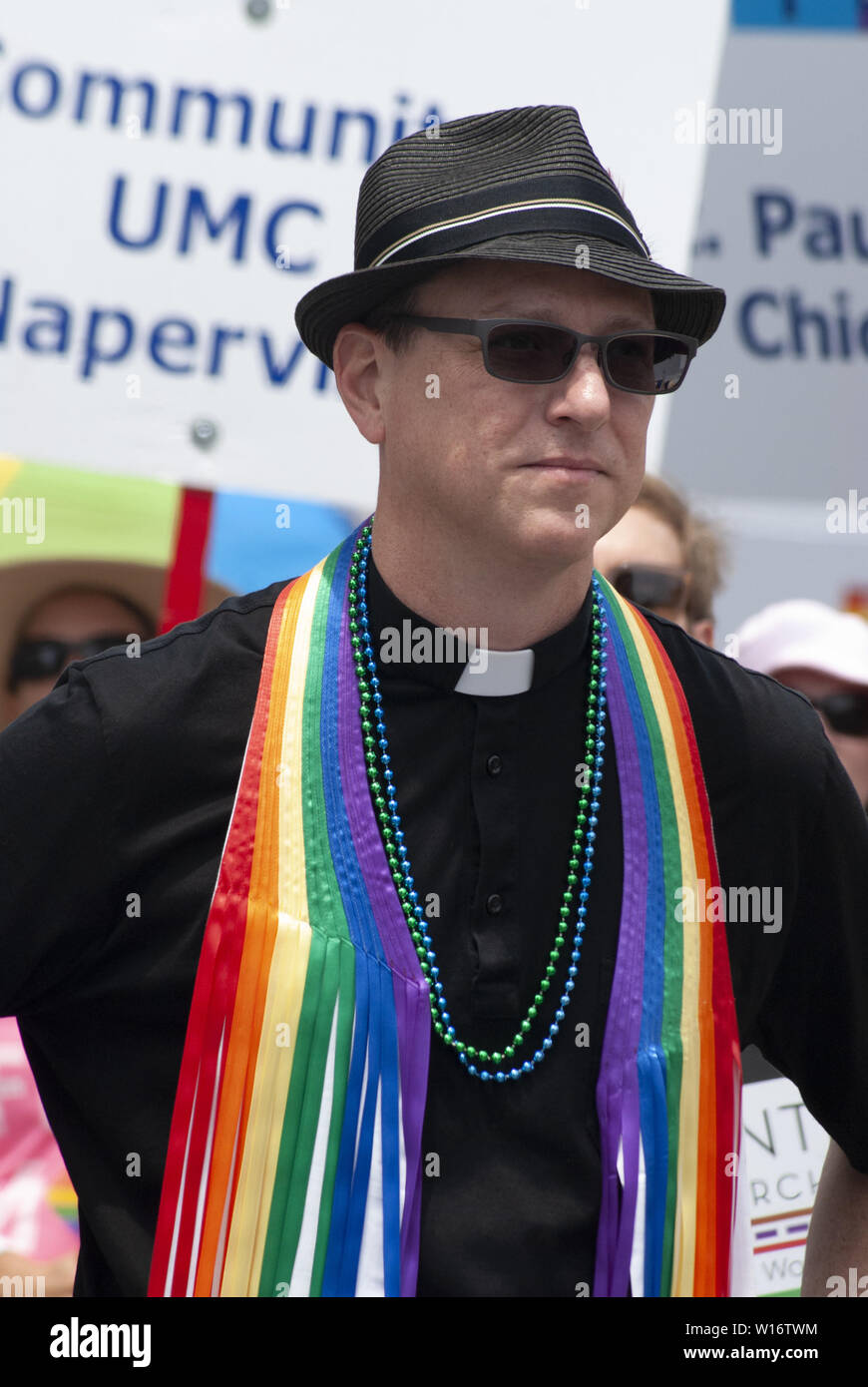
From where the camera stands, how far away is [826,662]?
4043 mm

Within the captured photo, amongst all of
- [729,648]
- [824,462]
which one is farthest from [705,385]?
[729,648]

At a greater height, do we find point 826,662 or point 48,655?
point 826,662

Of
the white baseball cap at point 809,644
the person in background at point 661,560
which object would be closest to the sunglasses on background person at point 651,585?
the person in background at point 661,560

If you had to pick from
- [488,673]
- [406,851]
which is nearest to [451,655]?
[488,673]

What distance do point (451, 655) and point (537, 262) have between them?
499mm

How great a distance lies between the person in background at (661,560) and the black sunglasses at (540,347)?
153 centimetres

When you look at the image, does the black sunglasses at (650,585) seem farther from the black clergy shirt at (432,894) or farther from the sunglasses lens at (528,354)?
the sunglasses lens at (528,354)

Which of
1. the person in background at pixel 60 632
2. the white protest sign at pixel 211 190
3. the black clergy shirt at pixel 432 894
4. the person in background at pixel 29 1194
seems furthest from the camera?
the person in background at pixel 60 632

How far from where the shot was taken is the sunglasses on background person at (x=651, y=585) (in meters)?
3.68

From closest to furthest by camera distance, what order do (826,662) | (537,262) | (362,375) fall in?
1. (537,262)
2. (362,375)
3. (826,662)

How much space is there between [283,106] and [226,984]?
236cm

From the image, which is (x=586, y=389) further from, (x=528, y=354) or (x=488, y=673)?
(x=488, y=673)

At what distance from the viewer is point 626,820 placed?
2201mm

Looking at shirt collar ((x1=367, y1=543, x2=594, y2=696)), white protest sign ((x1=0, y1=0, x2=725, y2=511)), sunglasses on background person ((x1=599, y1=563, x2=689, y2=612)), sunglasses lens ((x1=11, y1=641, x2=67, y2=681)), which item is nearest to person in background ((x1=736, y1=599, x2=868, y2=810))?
sunglasses on background person ((x1=599, y1=563, x2=689, y2=612))
